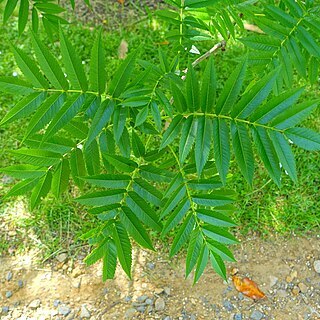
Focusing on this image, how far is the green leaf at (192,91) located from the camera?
1.27m

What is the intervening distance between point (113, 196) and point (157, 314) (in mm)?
1113

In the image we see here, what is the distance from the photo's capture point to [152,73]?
1544 millimetres

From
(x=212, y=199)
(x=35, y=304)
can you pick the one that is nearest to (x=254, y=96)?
(x=212, y=199)

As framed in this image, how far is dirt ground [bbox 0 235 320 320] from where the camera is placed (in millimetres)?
2340

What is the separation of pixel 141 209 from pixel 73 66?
481mm

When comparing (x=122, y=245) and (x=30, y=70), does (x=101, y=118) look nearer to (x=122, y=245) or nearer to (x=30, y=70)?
(x=30, y=70)

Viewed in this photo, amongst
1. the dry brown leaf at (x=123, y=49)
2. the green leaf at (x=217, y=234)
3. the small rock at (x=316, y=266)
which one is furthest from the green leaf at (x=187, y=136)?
the dry brown leaf at (x=123, y=49)

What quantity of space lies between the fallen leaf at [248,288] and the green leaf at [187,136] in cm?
133

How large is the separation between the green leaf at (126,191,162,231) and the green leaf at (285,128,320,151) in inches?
18.6

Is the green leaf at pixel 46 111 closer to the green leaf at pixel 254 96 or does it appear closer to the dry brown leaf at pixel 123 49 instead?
the green leaf at pixel 254 96

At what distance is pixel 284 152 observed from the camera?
4.09ft

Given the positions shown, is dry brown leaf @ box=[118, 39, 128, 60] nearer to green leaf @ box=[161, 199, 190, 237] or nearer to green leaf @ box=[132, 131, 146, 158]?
green leaf @ box=[132, 131, 146, 158]

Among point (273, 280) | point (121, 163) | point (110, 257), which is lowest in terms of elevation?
point (273, 280)

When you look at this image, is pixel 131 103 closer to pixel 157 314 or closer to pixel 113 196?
pixel 113 196
